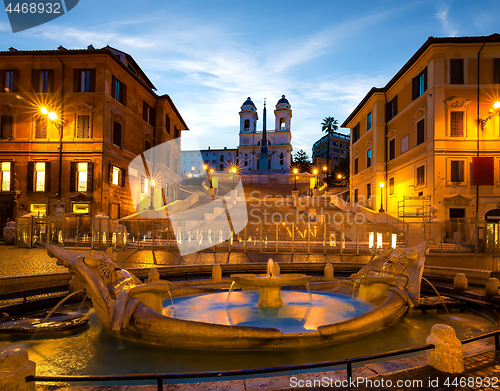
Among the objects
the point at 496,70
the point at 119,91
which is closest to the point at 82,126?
the point at 119,91

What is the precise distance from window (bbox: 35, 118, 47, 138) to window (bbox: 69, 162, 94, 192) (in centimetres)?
386

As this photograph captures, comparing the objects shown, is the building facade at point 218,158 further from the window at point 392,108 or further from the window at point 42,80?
the window at point 42,80

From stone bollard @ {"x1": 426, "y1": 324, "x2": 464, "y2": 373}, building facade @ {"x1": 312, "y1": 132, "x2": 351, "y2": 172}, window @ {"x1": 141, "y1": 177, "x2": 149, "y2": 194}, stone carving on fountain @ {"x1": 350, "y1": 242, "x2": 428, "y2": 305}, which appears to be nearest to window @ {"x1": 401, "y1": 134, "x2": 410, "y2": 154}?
stone carving on fountain @ {"x1": 350, "y1": 242, "x2": 428, "y2": 305}

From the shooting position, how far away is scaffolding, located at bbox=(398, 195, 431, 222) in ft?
84.8

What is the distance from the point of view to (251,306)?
714cm

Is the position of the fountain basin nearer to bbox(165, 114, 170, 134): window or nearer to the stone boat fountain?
the stone boat fountain

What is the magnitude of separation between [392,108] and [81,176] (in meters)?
30.9

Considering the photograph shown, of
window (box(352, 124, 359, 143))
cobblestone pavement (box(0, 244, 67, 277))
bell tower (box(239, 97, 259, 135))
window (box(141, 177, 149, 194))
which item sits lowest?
cobblestone pavement (box(0, 244, 67, 277))

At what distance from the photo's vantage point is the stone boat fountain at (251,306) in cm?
505

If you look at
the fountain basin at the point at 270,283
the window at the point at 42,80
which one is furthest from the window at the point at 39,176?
the fountain basin at the point at 270,283

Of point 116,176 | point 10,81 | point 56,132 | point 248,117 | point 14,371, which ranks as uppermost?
point 248,117

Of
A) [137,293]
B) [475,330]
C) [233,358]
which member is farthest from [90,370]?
[475,330]

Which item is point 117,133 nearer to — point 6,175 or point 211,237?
point 6,175

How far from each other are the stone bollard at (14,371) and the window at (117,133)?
31375 millimetres
